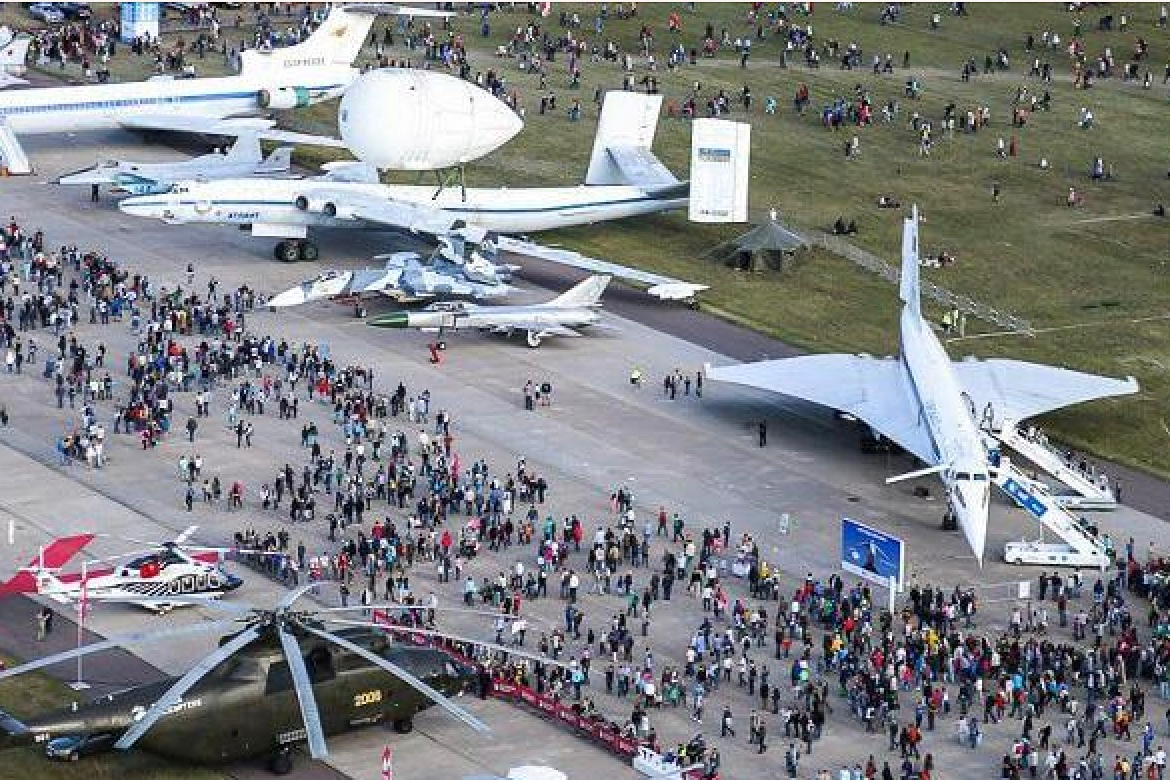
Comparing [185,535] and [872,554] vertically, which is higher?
[872,554]

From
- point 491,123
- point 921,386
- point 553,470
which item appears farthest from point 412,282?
point 921,386

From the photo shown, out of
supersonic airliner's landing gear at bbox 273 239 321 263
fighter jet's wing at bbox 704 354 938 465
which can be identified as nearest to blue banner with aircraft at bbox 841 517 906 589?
fighter jet's wing at bbox 704 354 938 465

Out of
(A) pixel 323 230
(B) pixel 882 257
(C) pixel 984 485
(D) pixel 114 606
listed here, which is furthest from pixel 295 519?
(B) pixel 882 257

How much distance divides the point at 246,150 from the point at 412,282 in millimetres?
17512

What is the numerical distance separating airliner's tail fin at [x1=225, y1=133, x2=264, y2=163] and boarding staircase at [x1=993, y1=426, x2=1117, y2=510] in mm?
40228

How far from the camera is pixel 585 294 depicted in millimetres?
99375

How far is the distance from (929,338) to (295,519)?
22.4m

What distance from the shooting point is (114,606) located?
245ft

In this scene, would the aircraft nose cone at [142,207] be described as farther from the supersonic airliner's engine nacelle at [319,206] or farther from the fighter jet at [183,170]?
the supersonic airliner's engine nacelle at [319,206]

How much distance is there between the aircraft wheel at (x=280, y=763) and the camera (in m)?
65.6

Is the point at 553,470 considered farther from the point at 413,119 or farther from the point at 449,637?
the point at 449,637

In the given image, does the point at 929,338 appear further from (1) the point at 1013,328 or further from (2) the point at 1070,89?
(2) the point at 1070,89

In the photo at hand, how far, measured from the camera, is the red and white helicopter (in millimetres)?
73562

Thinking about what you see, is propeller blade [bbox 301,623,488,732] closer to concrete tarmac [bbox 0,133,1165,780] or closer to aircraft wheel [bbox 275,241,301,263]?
concrete tarmac [bbox 0,133,1165,780]
